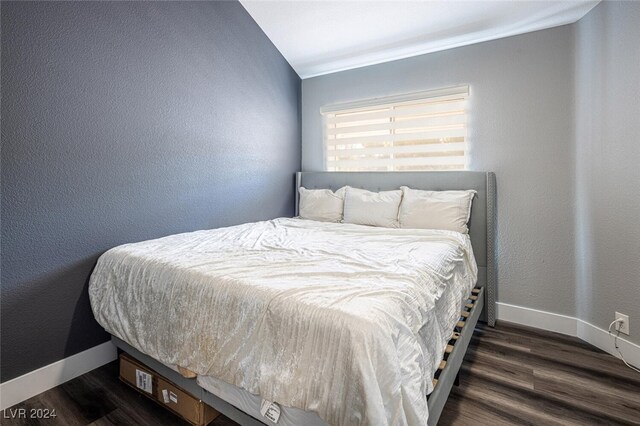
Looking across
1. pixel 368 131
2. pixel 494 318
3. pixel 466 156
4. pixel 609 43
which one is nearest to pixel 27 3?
pixel 368 131

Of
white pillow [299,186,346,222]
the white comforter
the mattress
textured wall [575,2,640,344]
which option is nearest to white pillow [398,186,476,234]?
the white comforter

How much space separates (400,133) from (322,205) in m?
1.01

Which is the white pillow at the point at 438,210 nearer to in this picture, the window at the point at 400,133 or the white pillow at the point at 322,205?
the window at the point at 400,133

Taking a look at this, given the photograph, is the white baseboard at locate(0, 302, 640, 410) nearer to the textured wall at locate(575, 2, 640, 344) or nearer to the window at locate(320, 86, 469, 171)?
the textured wall at locate(575, 2, 640, 344)

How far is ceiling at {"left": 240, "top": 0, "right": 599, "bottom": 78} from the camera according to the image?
226cm

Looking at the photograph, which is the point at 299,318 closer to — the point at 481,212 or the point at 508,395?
the point at 508,395

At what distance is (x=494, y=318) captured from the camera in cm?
250

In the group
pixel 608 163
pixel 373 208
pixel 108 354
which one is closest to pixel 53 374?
pixel 108 354

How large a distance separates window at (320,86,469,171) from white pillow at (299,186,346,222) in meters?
0.42

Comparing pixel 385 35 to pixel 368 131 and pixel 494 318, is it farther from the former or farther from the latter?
pixel 494 318

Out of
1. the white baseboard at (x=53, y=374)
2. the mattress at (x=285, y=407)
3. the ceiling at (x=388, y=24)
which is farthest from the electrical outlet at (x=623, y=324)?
the white baseboard at (x=53, y=374)

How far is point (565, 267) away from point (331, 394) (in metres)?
2.33

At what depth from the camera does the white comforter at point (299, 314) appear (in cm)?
89

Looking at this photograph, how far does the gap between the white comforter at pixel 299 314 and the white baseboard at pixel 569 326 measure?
0.90 m
